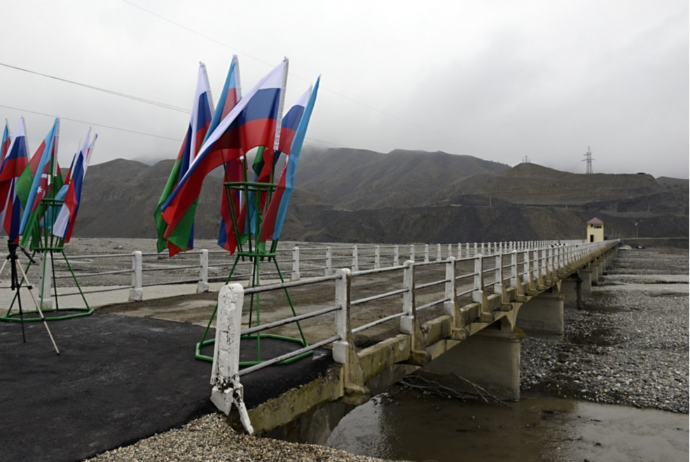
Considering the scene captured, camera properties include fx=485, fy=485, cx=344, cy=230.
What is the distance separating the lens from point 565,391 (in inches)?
536

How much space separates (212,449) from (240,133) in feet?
10.2

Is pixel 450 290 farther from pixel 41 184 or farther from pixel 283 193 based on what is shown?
pixel 41 184

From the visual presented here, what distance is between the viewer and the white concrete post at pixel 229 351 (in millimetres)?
3709

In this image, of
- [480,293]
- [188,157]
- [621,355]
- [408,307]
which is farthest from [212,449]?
[621,355]

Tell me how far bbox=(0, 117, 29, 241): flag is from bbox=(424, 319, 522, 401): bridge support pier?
1051 centimetres

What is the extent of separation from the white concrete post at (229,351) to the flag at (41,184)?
16.1 ft

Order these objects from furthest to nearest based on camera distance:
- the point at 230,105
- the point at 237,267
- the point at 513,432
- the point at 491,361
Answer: the point at 237,267, the point at 491,361, the point at 513,432, the point at 230,105

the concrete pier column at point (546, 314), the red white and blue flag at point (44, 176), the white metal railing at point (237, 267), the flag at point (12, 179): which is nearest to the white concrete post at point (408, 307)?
the white metal railing at point (237, 267)

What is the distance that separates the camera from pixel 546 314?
68.4 feet

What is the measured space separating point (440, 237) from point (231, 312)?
93238 mm

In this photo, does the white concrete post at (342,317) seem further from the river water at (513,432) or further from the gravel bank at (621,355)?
the gravel bank at (621,355)

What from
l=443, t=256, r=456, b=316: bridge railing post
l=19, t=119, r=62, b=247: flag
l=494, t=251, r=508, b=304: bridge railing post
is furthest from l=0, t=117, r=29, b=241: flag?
l=494, t=251, r=508, b=304: bridge railing post

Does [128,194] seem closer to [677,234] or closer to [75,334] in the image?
[677,234]

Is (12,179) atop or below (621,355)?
atop
